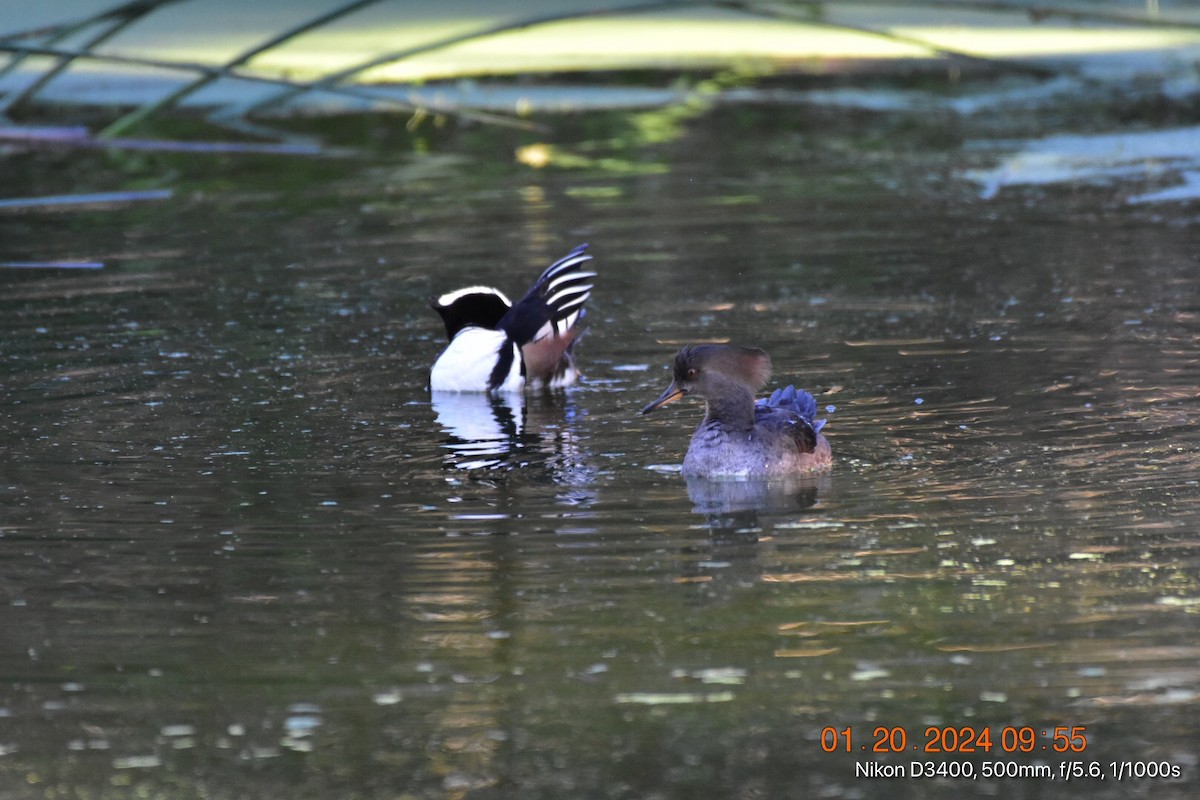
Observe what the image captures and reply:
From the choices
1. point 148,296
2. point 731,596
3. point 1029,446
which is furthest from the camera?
point 148,296

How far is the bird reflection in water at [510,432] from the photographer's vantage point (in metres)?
9.15

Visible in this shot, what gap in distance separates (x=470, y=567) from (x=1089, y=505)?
7.67 feet

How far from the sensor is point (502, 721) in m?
5.89

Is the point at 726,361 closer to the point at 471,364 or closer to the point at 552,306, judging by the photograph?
the point at 471,364

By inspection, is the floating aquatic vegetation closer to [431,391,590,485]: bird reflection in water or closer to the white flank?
the white flank

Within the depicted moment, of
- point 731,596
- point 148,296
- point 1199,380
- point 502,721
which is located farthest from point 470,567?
point 148,296

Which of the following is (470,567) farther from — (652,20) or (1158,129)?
(652,20)

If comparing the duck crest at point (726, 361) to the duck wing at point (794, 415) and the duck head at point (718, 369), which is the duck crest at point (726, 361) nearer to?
the duck head at point (718, 369)

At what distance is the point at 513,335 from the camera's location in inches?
452
